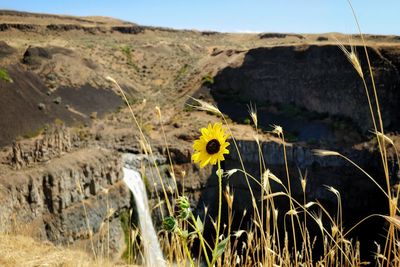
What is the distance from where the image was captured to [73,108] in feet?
145

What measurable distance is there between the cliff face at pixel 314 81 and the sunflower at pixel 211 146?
38527mm

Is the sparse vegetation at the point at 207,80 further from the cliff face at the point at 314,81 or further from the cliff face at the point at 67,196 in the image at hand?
the cliff face at the point at 67,196

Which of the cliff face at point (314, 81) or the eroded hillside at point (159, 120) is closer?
the eroded hillside at point (159, 120)

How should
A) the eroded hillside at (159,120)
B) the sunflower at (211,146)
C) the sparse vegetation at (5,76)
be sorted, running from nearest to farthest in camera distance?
the sunflower at (211,146)
the eroded hillside at (159,120)
the sparse vegetation at (5,76)

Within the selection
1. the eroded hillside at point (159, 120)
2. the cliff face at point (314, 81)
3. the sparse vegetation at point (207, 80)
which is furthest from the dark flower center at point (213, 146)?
the sparse vegetation at point (207, 80)

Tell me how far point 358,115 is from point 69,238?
29118 mm

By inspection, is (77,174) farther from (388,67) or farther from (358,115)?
(388,67)

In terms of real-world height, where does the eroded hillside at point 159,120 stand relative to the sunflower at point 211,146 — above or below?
below

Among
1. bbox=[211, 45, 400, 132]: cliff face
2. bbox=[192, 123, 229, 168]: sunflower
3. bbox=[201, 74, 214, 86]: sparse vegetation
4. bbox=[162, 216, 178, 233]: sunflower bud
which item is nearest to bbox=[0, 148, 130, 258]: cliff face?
bbox=[192, 123, 229, 168]: sunflower

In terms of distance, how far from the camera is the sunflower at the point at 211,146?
9.91ft

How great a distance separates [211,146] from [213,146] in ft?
0.05

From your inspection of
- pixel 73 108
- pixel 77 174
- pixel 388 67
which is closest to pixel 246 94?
pixel 388 67

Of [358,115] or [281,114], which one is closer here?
[358,115]

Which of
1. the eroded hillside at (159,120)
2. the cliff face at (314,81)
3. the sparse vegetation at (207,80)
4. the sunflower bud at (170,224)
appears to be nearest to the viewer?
the sunflower bud at (170,224)
